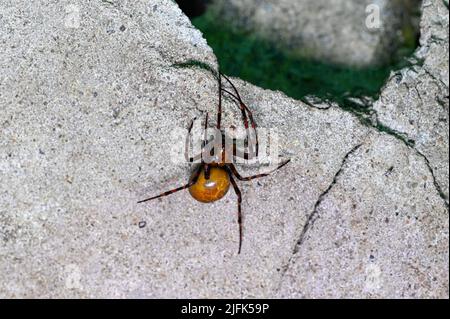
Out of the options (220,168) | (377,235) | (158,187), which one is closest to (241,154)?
(220,168)

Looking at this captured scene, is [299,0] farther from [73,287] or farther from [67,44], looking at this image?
[73,287]

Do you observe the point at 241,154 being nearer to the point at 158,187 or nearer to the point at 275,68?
the point at 158,187

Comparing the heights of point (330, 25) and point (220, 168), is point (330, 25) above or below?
above

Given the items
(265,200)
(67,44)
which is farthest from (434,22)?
(67,44)

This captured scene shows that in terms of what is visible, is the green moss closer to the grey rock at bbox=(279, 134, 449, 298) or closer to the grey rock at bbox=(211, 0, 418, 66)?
the grey rock at bbox=(211, 0, 418, 66)

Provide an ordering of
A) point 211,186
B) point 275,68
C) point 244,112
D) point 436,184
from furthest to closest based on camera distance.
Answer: point 275,68, point 436,184, point 244,112, point 211,186

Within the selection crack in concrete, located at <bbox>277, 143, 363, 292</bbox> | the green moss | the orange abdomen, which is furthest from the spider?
the green moss

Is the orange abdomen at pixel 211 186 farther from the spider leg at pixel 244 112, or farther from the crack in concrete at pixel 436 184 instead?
the crack in concrete at pixel 436 184
